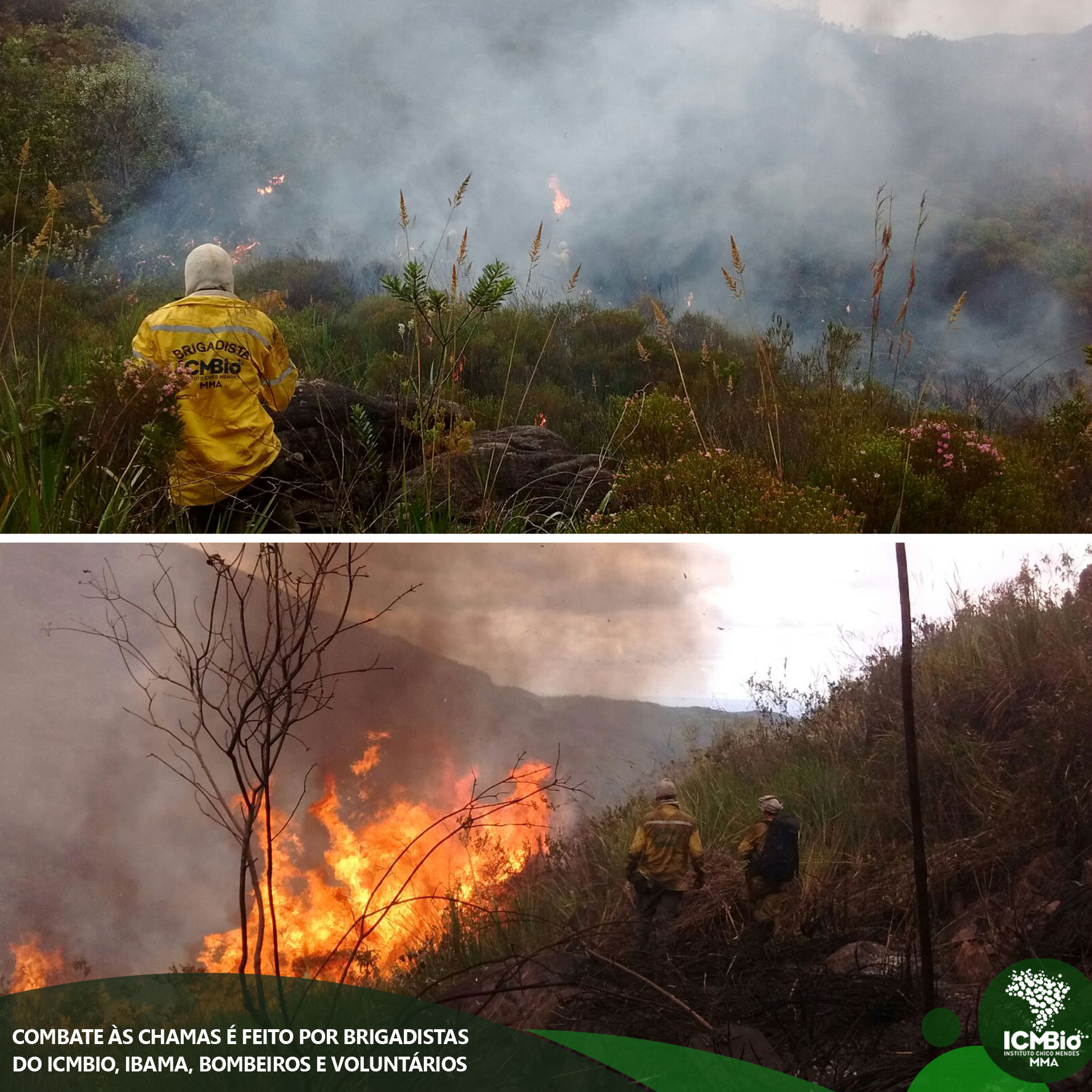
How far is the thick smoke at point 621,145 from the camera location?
3893 mm

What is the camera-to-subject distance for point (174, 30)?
3.93 metres

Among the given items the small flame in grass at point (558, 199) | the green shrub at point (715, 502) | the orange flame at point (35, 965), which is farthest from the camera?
the small flame in grass at point (558, 199)

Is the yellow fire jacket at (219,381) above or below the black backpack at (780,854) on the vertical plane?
above

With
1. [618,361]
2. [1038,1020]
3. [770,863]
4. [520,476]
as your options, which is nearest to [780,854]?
[770,863]

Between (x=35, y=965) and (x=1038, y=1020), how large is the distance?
109 inches

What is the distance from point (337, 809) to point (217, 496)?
5.16ft

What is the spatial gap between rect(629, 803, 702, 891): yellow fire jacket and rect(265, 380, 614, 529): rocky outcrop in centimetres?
157

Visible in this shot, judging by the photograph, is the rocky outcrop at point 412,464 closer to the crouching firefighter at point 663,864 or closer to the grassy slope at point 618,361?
the grassy slope at point 618,361

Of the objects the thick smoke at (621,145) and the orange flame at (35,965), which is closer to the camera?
the orange flame at (35,965)

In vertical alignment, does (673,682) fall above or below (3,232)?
below

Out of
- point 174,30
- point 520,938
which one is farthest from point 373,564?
point 174,30

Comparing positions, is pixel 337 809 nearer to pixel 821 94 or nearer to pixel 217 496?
pixel 217 496

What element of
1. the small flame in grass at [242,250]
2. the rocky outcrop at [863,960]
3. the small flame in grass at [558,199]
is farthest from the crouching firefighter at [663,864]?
the small flame in grass at [242,250]

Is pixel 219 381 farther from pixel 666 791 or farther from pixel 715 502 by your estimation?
pixel 666 791
